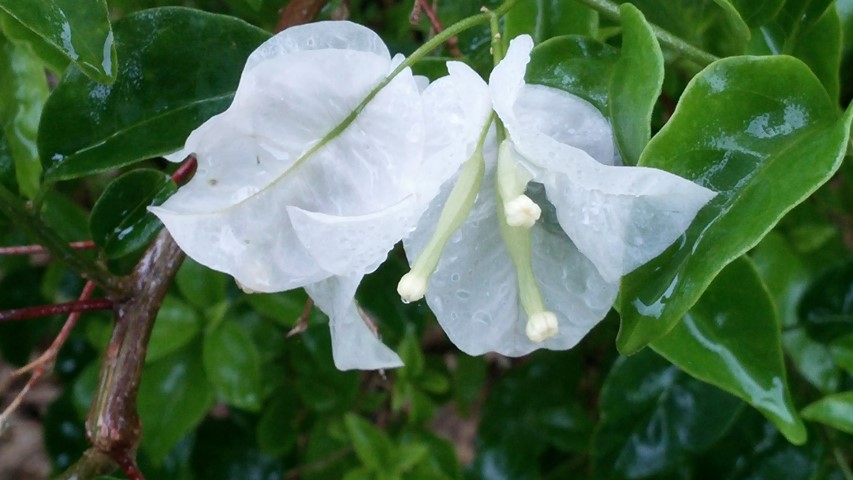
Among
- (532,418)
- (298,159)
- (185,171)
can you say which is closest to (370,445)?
(532,418)

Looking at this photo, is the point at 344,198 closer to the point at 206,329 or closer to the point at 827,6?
the point at 827,6

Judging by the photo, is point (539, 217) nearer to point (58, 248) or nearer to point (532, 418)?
point (58, 248)

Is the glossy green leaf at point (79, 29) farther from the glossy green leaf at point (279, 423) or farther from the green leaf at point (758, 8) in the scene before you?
the glossy green leaf at point (279, 423)

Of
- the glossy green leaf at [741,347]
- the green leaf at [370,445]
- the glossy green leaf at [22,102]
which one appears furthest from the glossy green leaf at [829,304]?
the glossy green leaf at [22,102]

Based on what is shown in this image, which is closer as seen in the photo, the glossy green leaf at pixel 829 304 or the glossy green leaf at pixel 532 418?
the glossy green leaf at pixel 829 304

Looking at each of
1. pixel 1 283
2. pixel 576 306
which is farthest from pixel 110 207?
pixel 1 283

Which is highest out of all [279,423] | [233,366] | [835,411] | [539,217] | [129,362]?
[539,217]
